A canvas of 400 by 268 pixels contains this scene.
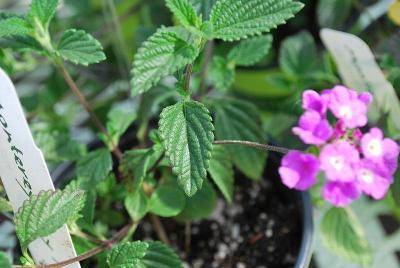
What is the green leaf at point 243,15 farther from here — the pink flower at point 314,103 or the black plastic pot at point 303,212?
the black plastic pot at point 303,212

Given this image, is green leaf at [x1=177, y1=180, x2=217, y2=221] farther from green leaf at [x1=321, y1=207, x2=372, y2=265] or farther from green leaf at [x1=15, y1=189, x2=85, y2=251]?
green leaf at [x1=15, y1=189, x2=85, y2=251]

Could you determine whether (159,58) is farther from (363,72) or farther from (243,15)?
(363,72)

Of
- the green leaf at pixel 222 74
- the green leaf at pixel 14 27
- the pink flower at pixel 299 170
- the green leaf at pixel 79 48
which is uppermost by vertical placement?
the green leaf at pixel 14 27

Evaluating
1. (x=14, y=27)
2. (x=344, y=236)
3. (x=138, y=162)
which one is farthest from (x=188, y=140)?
(x=344, y=236)

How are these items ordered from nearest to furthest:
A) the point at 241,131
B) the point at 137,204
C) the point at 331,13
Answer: the point at 137,204 < the point at 241,131 < the point at 331,13

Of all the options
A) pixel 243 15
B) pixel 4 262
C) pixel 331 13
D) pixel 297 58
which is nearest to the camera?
pixel 4 262

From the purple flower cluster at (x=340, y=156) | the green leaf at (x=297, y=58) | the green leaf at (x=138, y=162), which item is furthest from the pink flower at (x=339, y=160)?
the green leaf at (x=297, y=58)

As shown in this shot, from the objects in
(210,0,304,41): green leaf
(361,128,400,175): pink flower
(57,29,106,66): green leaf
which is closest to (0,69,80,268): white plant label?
(57,29,106,66): green leaf
